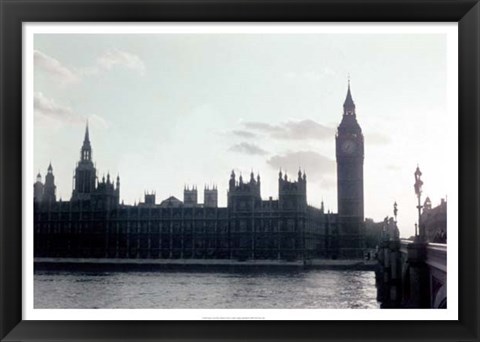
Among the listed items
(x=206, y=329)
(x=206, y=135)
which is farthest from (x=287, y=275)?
(x=206, y=135)

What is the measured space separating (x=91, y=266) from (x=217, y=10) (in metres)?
1.19

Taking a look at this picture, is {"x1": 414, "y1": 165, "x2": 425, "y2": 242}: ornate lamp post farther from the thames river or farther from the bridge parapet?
the thames river

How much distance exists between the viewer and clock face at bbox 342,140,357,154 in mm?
2887

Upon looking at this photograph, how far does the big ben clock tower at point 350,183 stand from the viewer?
9.55 feet

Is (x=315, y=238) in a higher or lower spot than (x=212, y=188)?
lower

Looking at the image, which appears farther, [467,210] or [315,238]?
[315,238]

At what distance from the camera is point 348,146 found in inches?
114

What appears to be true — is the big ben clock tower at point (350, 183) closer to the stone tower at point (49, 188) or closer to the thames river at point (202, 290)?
the thames river at point (202, 290)

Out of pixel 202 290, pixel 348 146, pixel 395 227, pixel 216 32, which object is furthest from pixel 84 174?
pixel 395 227

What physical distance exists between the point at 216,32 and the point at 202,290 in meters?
1.08

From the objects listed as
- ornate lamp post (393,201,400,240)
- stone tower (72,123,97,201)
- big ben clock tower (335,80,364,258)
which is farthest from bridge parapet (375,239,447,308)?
stone tower (72,123,97,201)

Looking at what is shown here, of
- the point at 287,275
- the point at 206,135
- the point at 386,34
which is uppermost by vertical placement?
the point at 386,34

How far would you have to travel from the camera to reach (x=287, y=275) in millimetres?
3039

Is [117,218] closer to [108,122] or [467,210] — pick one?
[108,122]
